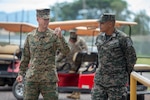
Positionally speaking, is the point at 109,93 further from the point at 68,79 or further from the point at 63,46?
the point at 68,79

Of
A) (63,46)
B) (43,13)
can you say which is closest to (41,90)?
(63,46)

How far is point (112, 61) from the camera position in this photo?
5.65 meters

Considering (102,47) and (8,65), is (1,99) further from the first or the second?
(102,47)

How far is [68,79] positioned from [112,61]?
17.6 feet

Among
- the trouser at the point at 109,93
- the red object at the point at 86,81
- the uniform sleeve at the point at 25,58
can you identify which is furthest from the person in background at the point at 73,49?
→ the trouser at the point at 109,93

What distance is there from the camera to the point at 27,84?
19.2ft

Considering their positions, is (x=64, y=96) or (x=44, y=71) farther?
(x=64, y=96)

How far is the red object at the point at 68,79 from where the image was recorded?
10.9 metres

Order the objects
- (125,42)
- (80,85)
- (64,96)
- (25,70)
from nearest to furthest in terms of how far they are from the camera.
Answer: (125,42) < (25,70) < (80,85) < (64,96)

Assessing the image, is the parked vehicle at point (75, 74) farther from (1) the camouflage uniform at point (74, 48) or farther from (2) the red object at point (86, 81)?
(1) the camouflage uniform at point (74, 48)

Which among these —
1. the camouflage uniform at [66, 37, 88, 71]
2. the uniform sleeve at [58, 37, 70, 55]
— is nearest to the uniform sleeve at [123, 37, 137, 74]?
the uniform sleeve at [58, 37, 70, 55]

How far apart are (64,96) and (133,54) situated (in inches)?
249

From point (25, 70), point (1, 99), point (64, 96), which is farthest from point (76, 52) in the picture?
point (25, 70)

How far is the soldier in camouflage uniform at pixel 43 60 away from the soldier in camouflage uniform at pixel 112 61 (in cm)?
48
